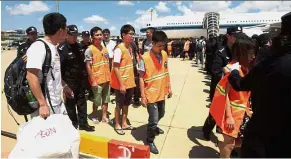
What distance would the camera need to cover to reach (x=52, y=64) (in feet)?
9.08

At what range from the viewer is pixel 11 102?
8.82 ft

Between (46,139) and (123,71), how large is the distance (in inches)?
98.7

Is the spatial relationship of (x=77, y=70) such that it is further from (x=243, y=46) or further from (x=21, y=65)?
(x=243, y=46)

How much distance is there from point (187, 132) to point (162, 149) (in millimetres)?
860

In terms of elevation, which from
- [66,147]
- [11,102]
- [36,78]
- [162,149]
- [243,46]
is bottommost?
[162,149]

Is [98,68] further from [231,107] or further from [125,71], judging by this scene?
[231,107]

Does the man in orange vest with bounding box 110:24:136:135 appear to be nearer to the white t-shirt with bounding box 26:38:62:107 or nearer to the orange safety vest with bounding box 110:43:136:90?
the orange safety vest with bounding box 110:43:136:90

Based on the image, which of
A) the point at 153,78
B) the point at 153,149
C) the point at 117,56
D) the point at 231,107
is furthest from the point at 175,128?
the point at 231,107

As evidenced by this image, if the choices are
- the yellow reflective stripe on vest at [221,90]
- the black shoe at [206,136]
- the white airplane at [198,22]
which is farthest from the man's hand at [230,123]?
the white airplane at [198,22]

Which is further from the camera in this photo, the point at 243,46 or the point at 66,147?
the point at 243,46

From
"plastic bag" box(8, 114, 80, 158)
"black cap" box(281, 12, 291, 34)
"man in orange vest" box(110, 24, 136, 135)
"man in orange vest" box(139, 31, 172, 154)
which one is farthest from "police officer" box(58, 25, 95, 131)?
"black cap" box(281, 12, 291, 34)

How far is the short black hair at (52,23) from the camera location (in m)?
2.74

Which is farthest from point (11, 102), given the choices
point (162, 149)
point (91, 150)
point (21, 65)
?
point (162, 149)

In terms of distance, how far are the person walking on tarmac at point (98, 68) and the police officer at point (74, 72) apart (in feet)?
0.52
